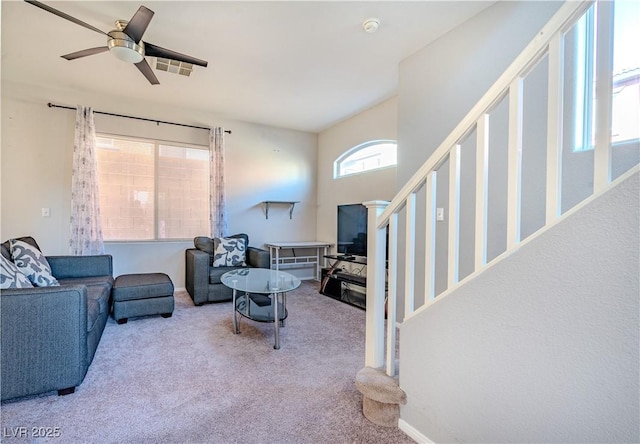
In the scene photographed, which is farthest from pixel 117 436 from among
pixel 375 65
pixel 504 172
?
pixel 375 65

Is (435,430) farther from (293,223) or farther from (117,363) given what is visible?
(293,223)

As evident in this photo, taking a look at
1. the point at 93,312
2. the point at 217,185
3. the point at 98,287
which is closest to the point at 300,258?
the point at 217,185

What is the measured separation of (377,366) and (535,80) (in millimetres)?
2079

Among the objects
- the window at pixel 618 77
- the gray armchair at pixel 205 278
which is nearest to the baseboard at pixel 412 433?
the window at pixel 618 77

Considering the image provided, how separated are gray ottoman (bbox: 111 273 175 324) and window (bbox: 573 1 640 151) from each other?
3672 millimetres

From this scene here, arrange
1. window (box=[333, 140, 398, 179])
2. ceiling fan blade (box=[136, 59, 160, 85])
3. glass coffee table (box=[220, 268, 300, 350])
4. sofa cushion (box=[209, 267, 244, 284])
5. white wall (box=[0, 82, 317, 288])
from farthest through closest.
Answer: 1. window (box=[333, 140, 398, 179])
2. sofa cushion (box=[209, 267, 244, 284])
3. white wall (box=[0, 82, 317, 288])
4. glass coffee table (box=[220, 268, 300, 350])
5. ceiling fan blade (box=[136, 59, 160, 85])

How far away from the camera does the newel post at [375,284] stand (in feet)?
5.47

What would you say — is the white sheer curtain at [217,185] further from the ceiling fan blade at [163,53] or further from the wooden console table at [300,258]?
the ceiling fan blade at [163,53]

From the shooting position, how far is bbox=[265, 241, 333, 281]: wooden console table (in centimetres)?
472

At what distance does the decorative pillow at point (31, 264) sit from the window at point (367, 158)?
3.61 metres

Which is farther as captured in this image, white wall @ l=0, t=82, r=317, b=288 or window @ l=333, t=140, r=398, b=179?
window @ l=333, t=140, r=398, b=179

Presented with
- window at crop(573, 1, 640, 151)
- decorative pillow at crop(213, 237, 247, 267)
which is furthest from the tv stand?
window at crop(573, 1, 640, 151)

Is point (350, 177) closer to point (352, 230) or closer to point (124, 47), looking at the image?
point (352, 230)

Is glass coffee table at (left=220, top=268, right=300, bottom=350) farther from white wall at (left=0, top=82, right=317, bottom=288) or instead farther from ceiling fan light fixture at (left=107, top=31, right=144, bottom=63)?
ceiling fan light fixture at (left=107, top=31, right=144, bottom=63)
